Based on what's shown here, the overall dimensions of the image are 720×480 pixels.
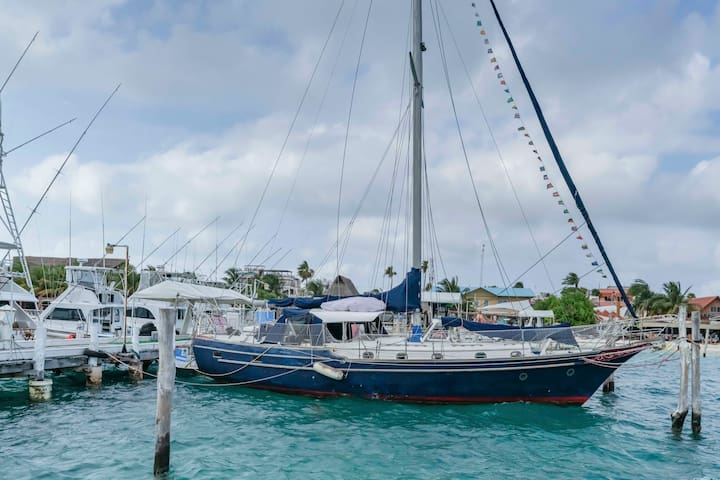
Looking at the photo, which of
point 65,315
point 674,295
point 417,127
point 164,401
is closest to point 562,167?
point 417,127

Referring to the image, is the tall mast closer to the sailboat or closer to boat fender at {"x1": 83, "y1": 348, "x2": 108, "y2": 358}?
the sailboat

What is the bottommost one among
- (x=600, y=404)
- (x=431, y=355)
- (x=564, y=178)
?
(x=600, y=404)

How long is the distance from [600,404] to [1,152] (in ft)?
84.9

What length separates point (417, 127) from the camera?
877 inches

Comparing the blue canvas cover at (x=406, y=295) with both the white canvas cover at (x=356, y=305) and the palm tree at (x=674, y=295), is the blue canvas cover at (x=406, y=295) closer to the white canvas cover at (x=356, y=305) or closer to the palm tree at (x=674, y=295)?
the white canvas cover at (x=356, y=305)

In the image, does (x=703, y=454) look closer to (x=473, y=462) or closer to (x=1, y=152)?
(x=473, y=462)

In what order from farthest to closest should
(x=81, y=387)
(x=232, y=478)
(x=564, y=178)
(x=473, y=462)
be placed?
(x=81, y=387)
(x=564, y=178)
(x=473, y=462)
(x=232, y=478)

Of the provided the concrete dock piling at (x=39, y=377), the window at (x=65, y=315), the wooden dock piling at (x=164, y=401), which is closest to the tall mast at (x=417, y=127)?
the wooden dock piling at (x=164, y=401)

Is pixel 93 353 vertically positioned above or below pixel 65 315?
below

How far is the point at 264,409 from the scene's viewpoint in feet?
62.7

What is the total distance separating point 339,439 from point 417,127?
12799 millimetres

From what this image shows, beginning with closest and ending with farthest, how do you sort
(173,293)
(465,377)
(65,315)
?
1. (465,377)
2. (173,293)
3. (65,315)

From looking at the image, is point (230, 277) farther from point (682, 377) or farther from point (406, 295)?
point (682, 377)

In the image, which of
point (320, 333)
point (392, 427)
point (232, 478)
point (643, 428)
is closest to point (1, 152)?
point (320, 333)
